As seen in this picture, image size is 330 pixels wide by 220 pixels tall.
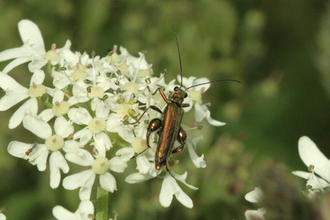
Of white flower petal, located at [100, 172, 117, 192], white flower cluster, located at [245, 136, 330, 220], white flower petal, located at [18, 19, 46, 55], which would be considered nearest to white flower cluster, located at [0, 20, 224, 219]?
white flower petal, located at [100, 172, 117, 192]

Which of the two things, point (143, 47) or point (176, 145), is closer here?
point (176, 145)

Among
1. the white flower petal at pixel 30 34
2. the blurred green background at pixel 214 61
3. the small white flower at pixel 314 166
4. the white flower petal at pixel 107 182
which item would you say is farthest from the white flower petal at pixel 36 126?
the blurred green background at pixel 214 61

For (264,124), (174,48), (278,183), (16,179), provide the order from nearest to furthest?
1. (278,183)
2. (16,179)
3. (174,48)
4. (264,124)

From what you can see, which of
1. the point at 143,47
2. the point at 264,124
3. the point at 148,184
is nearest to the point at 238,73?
the point at 264,124

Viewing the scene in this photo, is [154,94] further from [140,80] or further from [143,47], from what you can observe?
[143,47]

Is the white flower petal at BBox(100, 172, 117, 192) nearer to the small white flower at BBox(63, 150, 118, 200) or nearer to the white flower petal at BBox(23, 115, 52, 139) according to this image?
the small white flower at BBox(63, 150, 118, 200)

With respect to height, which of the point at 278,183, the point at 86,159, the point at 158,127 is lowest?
the point at 278,183

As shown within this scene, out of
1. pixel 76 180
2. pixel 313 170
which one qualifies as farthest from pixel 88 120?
pixel 313 170

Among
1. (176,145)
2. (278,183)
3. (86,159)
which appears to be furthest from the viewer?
(176,145)
